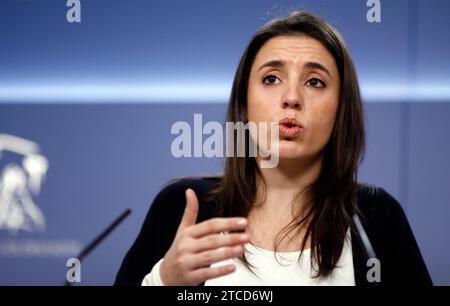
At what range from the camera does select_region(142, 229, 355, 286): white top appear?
1361 mm

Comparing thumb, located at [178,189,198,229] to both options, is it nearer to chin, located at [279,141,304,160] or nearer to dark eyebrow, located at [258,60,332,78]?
chin, located at [279,141,304,160]

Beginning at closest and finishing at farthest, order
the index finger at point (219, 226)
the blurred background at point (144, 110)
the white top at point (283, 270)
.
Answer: the index finger at point (219, 226) < the white top at point (283, 270) < the blurred background at point (144, 110)

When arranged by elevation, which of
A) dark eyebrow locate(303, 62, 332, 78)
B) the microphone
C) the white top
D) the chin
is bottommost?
the white top

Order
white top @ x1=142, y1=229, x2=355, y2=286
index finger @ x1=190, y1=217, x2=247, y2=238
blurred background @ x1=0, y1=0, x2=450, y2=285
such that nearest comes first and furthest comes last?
index finger @ x1=190, y1=217, x2=247, y2=238 → white top @ x1=142, y1=229, x2=355, y2=286 → blurred background @ x1=0, y1=0, x2=450, y2=285

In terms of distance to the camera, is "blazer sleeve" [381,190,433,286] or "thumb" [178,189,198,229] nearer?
"thumb" [178,189,198,229]

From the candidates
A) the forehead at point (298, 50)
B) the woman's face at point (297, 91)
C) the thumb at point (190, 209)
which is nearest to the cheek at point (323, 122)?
the woman's face at point (297, 91)

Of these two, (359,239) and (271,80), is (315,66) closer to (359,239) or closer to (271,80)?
(271,80)

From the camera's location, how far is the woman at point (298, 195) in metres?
1.37

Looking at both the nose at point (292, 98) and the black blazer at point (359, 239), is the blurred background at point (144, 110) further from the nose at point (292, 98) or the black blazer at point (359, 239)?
the nose at point (292, 98)

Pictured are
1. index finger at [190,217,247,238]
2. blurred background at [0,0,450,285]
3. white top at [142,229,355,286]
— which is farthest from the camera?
blurred background at [0,0,450,285]

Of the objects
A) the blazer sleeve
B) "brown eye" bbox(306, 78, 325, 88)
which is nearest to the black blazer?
the blazer sleeve

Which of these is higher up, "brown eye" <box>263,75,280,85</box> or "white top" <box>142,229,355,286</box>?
"brown eye" <box>263,75,280,85</box>

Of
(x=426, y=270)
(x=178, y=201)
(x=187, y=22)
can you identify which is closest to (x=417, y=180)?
(x=426, y=270)

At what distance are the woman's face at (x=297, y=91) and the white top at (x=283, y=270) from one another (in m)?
0.25
